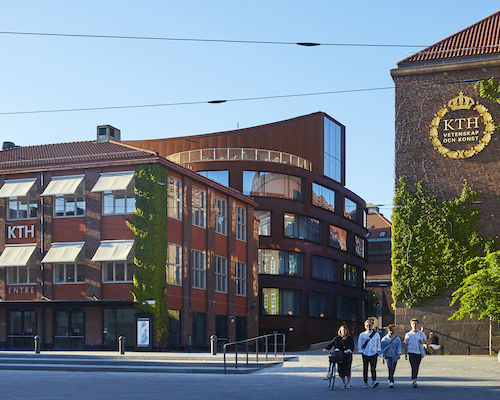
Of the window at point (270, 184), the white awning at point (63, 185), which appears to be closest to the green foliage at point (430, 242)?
the white awning at point (63, 185)

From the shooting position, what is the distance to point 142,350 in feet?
114

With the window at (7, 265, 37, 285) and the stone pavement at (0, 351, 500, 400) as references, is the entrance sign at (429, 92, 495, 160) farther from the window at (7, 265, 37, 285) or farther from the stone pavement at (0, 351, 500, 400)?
the window at (7, 265, 37, 285)

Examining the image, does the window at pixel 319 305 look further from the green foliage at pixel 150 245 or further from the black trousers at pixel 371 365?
the black trousers at pixel 371 365

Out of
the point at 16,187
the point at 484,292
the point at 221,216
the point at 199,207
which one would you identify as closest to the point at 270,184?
the point at 221,216

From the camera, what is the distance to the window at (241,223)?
46.8 m

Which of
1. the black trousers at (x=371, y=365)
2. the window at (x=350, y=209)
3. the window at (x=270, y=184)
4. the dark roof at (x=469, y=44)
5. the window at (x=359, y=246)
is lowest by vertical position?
the black trousers at (x=371, y=365)

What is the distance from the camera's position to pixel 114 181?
118 feet

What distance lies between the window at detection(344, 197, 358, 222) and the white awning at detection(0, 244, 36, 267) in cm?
3547

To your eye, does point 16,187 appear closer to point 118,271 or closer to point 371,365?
point 118,271

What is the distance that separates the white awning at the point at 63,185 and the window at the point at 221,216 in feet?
31.1

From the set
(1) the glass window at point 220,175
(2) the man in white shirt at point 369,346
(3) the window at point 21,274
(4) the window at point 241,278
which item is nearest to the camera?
(2) the man in white shirt at point 369,346

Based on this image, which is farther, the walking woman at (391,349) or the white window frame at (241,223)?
the white window frame at (241,223)

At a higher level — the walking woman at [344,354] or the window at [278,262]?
the window at [278,262]

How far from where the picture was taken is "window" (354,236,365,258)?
6969cm
